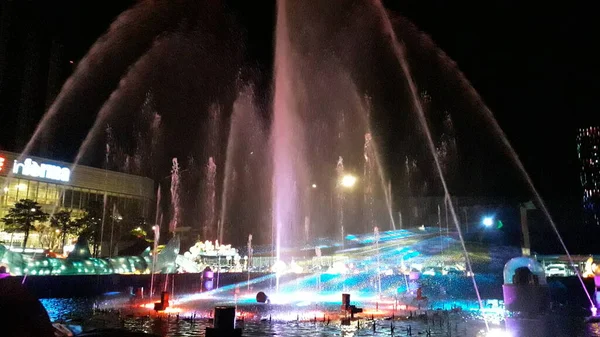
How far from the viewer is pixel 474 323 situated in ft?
46.2

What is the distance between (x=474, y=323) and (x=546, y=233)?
50.1 m

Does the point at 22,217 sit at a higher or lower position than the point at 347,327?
higher

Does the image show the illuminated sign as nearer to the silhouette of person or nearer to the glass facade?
the glass facade

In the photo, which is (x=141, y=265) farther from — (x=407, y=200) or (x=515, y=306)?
(x=407, y=200)

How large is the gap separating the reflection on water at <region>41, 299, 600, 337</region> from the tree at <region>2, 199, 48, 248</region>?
41602 mm

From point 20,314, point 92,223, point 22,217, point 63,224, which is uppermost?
point 22,217

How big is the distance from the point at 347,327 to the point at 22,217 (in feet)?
166

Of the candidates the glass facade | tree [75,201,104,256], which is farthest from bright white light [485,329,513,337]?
the glass facade

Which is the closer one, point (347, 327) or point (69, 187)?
point (347, 327)

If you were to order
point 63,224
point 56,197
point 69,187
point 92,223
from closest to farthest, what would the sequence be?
point 63,224, point 92,223, point 56,197, point 69,187

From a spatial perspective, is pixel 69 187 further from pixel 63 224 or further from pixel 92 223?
pixel 63 224

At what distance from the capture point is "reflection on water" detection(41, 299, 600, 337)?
12031 mm

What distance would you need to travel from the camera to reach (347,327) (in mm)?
13250

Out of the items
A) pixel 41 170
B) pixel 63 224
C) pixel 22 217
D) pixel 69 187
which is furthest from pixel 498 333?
pixel 69 187
